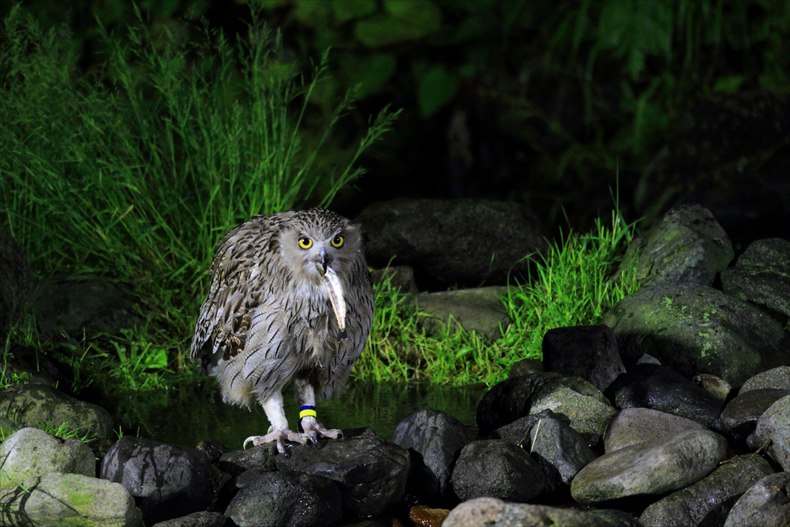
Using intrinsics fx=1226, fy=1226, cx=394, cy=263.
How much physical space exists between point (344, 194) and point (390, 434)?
4.75m

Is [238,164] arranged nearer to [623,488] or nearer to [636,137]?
[623,488]

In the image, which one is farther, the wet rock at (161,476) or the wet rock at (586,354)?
the wet rock at (586,354)

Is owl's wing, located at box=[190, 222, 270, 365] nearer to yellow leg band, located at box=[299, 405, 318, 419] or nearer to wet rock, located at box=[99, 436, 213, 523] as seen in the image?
yellow leg band, located at box=[299, 405, 318, 419]

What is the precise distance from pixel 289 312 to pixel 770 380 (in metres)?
2.19

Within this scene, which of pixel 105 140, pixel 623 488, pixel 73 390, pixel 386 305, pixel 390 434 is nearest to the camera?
pixel 623 488

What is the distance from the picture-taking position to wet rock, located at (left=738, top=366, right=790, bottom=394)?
538cm

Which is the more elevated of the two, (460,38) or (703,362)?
(460,38)

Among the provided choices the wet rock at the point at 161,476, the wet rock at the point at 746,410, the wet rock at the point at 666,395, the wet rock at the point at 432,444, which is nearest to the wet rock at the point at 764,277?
the wet rock at the point at 666,395

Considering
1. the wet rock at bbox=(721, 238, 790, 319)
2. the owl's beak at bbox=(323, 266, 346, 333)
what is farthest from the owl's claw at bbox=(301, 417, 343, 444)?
the wet rock at bbox=(721, 238, 790, 319)

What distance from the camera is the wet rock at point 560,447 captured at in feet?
15.9

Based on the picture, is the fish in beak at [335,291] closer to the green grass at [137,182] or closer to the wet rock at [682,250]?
the green grass at [137,182]

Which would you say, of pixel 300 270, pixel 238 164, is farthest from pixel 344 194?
pixel 300 270

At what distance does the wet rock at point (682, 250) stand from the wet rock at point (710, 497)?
77.3 inches

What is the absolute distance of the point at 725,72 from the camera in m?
10.7
